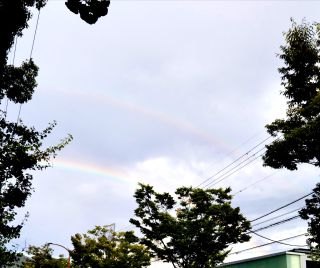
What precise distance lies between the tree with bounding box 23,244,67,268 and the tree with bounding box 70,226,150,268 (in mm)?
3823

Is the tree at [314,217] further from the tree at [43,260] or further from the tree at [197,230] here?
the tree at [43,260]

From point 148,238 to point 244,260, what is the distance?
842 cm

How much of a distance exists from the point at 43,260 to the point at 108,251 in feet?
41.3

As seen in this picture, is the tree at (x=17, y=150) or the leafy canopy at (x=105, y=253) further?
the leafy canopy at (x=105, y=253)

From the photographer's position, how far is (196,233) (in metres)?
23.9

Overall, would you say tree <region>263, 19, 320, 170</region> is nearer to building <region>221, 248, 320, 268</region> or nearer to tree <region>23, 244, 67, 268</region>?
building <region>221, 248, 320, 268</region>

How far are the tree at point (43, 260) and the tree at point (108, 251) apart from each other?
3.82 metres

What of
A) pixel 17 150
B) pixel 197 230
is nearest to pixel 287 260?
pixel 197 230

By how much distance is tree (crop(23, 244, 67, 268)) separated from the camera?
37.9m

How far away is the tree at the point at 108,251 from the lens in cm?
2753

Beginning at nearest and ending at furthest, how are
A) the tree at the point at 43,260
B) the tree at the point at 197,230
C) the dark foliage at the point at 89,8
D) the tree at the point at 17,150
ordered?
the dark foliage at the point at 89,8
the tree at the point at 17,150
the tree at the point at 197,230
the tree at the point at 43,260

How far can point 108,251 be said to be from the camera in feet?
101

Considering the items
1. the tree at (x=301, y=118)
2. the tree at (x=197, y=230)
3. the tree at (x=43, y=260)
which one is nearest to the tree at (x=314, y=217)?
the tree at (x=301, y=118)

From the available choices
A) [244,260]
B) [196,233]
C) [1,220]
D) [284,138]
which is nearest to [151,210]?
[196,233]
